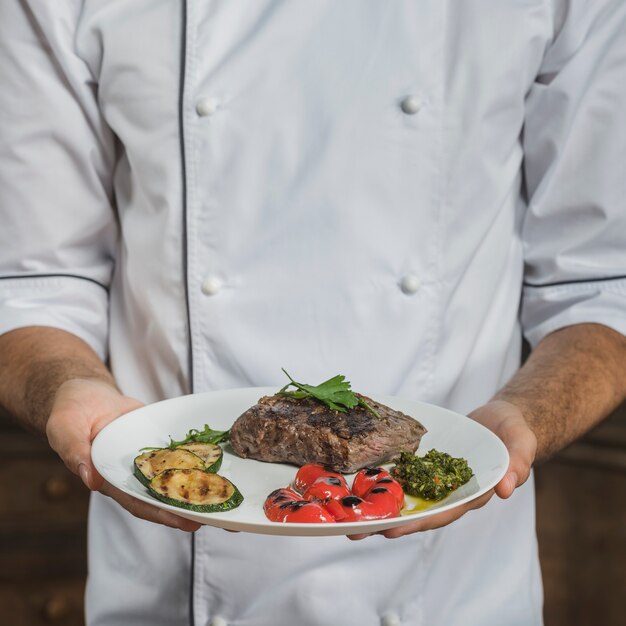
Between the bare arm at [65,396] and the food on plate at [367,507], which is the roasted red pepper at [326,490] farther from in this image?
the bare arm at [65,396]

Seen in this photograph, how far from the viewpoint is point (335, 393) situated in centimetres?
139

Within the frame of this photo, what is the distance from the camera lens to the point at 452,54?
1.49m

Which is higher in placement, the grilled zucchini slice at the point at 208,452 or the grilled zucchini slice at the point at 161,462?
the grilled zucchini slice at the point at 161,462

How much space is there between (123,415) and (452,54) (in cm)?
78

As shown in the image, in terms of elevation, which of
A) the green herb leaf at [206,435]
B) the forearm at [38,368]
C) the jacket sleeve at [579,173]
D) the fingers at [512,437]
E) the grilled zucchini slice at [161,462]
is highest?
the jacket sleeve at [579,173]

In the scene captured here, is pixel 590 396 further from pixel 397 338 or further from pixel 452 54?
pixel 452 54

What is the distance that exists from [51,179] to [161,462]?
681 millimetres

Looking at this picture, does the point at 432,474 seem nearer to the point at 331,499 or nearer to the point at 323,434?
the point at 331,499

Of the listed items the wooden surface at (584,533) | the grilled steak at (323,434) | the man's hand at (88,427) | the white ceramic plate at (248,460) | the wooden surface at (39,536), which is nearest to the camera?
the white ceramic plate at (248,460)

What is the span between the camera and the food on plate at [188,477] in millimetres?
1130

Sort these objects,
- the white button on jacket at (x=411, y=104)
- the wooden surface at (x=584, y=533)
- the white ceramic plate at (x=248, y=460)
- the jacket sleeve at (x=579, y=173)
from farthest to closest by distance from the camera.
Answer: the wooden surface at (x=584, y=533), the jacket sleeve at (x=579, y=173), the white button on jacket at (x=411, y=104), the white ceramic plate at (x=248, y=460)

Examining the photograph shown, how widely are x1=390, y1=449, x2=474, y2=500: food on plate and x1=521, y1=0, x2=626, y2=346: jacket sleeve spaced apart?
1.71 feet

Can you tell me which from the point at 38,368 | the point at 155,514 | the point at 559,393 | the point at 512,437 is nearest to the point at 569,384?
the point at 559,393

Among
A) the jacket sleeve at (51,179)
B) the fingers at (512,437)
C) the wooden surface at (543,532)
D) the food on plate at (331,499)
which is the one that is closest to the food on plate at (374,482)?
the food on plate at (331,499)
